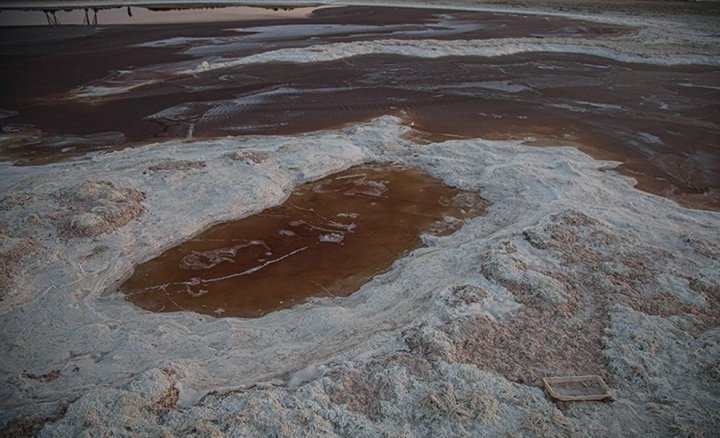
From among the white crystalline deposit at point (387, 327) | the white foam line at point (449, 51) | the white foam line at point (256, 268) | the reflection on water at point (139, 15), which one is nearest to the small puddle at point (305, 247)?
the white foam line at point (256, 268)

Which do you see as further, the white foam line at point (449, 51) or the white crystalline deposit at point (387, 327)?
the white foam line at point (449, 51)

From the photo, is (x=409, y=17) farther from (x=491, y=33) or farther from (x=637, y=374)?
(x=637, y=374)

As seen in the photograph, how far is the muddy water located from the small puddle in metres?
2.37

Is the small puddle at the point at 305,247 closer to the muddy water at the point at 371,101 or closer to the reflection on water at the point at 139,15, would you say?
the muddy water at the point at 371,101

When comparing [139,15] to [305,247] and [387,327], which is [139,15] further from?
[387,327]

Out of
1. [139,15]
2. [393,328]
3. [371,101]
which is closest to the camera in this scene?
[393,328]

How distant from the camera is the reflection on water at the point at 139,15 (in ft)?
70.9

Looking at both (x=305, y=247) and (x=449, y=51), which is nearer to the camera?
(x=305, y=247)

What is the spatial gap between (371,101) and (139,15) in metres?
18.5

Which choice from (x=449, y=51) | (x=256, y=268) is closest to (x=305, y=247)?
(x=256, y=268)

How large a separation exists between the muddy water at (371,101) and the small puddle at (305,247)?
2.37 meters

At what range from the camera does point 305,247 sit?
555cm

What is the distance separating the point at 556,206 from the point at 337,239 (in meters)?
2.79

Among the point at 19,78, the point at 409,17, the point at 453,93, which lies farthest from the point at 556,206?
the point at 409,17
